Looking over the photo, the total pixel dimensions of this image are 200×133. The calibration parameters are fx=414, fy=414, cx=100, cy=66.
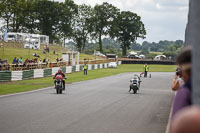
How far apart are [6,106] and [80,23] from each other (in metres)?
122

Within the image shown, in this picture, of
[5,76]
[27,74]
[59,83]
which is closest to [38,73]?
[27,74]

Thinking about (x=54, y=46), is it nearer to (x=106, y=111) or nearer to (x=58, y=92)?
(x=58, y=92)

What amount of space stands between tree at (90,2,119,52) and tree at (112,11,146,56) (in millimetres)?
4409

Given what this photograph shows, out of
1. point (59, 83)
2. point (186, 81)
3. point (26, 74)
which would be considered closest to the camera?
point (186, 81)

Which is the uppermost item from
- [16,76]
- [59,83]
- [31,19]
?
[31,19]

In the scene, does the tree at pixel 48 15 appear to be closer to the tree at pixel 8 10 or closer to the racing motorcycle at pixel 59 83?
the tree at pixel 8 10

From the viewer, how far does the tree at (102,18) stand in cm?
13450

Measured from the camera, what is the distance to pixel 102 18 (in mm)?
136125

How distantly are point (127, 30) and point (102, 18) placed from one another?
12372 millimetres

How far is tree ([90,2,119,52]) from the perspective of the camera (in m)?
134

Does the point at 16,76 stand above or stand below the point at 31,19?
below

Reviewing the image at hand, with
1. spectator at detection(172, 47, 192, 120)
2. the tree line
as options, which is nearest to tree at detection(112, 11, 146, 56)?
the tree line

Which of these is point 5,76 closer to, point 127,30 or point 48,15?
point 48,15

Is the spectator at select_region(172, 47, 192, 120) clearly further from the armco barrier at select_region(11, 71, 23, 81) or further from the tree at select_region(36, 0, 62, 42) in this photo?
the tree at select_region(36, 0, 62, 42)
